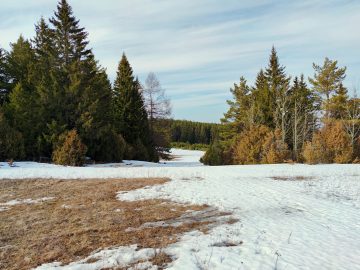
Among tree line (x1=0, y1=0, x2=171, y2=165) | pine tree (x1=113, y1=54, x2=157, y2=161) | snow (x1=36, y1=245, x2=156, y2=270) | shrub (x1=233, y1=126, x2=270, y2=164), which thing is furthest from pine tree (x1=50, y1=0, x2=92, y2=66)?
snow (x1=36, y1=245, x2=156, y2=270)

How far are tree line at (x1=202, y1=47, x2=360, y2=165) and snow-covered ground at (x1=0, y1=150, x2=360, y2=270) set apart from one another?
8911mm

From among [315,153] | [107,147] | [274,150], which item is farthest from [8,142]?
[315,153]

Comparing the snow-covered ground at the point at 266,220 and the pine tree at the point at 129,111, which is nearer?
the snow-covered ground at the point at 266,220

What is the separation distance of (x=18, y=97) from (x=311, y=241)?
25103 mm

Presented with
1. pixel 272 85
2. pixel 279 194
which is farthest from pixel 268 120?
pixel 279 194

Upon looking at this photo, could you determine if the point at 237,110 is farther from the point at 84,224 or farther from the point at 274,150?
the point at 84,224

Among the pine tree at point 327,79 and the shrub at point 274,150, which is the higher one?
the pine tree at point 327,79

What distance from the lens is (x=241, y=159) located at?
105 feet

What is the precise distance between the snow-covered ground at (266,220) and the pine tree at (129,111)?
1764 centimetres

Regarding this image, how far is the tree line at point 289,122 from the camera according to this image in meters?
26.6

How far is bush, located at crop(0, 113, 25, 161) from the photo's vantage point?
22875 millimetres

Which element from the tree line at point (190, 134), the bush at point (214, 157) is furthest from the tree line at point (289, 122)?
the tree line at point (190, 134)

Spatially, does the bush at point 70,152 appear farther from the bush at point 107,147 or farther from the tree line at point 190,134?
the tree line at point 190,134

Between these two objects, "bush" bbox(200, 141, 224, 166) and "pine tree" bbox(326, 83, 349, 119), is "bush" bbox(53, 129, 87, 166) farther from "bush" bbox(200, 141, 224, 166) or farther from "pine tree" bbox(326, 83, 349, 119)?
"pine tree" bbox(326, 83, 349, 119)
